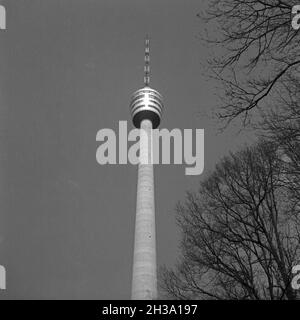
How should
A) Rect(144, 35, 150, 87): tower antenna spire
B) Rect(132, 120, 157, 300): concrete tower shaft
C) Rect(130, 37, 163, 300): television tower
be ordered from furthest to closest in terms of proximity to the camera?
Rect(144, 35, 150, 87): tower antenna spire < Rect(130, 37, 163, 300): television tower < Rect(132, 120, 157, 300): concrete tower shaft

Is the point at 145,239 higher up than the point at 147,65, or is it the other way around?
the point at 147,65

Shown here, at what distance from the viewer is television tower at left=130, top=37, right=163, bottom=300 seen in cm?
4877

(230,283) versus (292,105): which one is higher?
(292,105)

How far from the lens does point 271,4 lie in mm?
8203

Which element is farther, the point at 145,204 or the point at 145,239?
the point at 145,204

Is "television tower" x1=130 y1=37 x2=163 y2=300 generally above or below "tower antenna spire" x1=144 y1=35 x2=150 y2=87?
below

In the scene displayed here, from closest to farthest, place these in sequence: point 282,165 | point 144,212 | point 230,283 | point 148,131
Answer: point 282,165
point 230,283
point 144,212
point 148,131

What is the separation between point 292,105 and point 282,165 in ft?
9.91

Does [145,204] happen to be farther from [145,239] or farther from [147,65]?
[147,65]

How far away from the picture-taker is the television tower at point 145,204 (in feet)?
160

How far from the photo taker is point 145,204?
2232 inches

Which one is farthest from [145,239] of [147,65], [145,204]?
[147,65]

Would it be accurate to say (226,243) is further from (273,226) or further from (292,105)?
(292,105)
